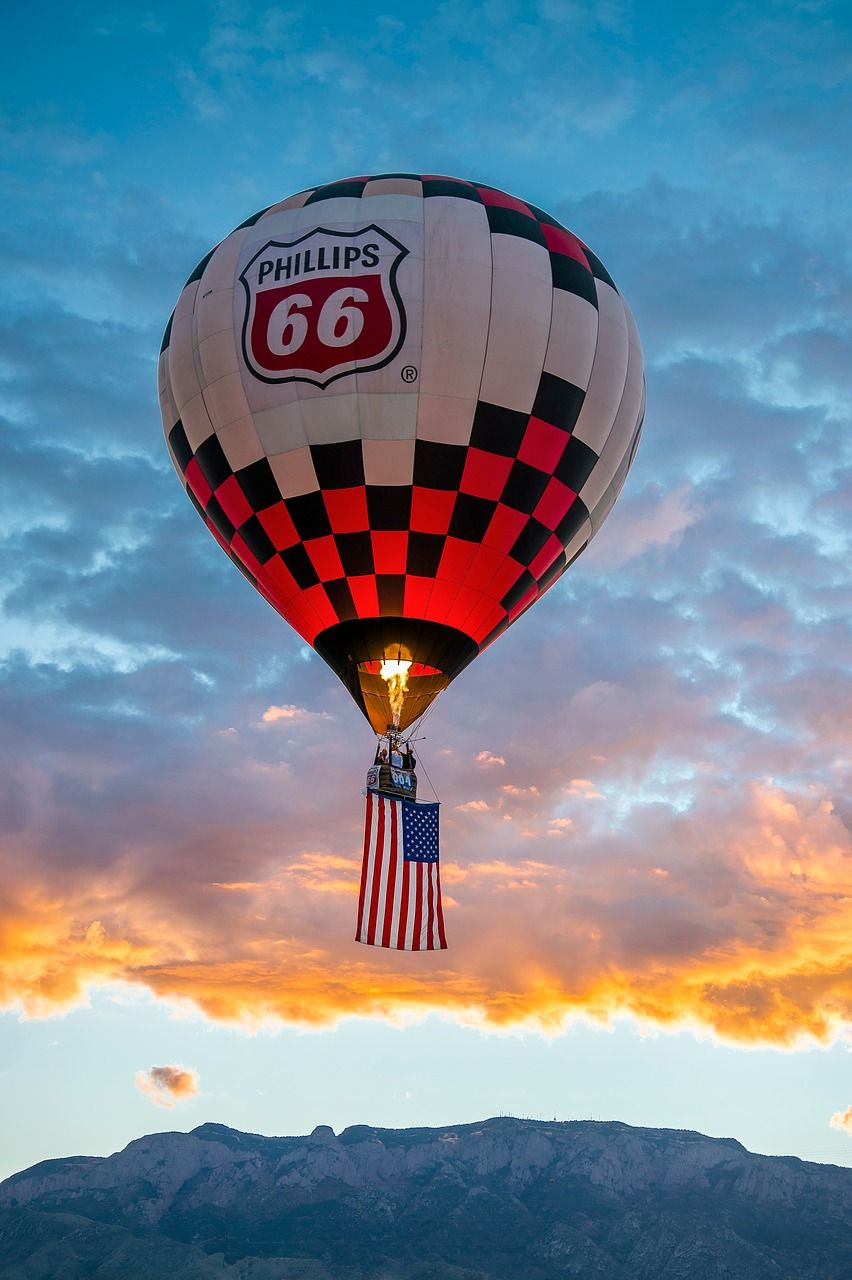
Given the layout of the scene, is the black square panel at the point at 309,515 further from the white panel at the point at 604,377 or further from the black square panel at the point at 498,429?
the white panel at the point at 604,377

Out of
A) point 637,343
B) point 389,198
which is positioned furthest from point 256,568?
point 637,343

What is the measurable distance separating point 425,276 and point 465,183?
423cm

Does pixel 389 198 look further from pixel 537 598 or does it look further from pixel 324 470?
pixel 537 598

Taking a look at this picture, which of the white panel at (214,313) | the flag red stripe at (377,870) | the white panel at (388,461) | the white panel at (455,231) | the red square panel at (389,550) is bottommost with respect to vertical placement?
the flag red stripe at (377,870)

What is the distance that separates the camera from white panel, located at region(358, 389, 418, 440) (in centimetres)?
2955

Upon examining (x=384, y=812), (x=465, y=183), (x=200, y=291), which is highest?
(x=465, y=183)

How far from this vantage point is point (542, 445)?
3097 cm

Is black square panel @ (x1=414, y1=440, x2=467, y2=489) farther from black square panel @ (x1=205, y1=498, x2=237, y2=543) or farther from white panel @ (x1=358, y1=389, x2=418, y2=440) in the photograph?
black square panel @ (x1=205, y1=498, x2=237, y2=543)

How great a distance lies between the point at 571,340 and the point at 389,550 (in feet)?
21.3

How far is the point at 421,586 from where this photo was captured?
30547mm

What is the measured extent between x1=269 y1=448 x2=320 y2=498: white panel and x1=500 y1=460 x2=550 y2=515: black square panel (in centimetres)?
435

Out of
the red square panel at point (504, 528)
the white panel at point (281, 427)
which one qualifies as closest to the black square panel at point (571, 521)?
the red square panel at point (504, 528)

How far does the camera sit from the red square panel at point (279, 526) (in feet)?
102

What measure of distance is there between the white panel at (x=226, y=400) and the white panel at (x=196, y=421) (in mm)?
242
